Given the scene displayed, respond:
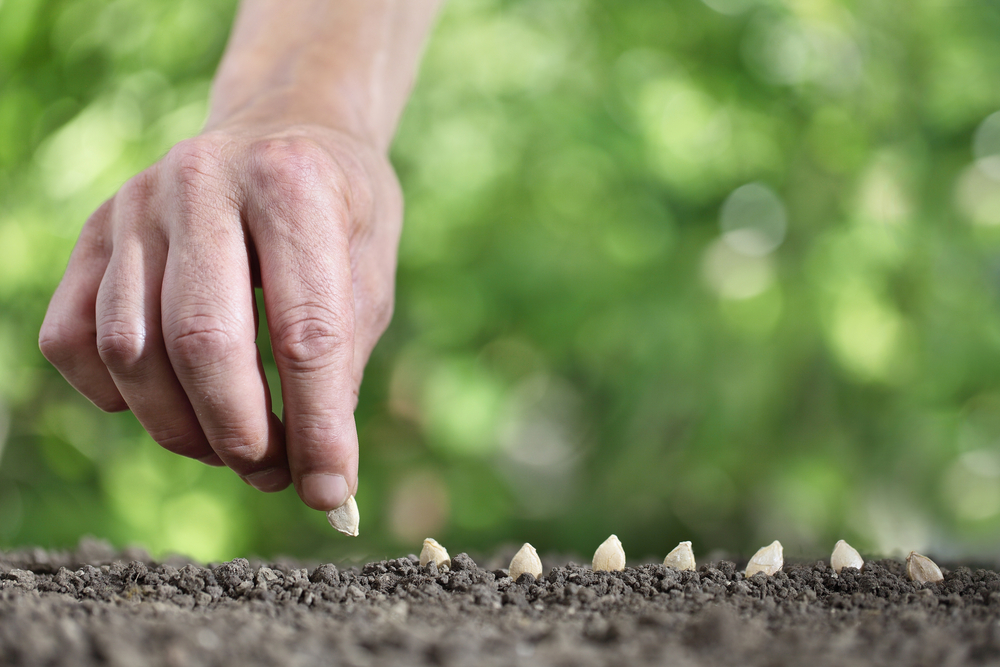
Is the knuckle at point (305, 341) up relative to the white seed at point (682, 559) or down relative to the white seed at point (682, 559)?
up

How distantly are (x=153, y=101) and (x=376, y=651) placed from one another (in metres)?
1.72

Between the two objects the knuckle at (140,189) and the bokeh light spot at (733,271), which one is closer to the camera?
the knuckle at (140,189)

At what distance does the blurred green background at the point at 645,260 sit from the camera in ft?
5.46

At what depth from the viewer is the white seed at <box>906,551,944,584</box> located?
0.66 m

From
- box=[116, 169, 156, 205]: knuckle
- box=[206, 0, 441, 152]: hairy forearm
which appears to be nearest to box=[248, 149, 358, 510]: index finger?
box=[116, 169, 156, 205]: knuckle

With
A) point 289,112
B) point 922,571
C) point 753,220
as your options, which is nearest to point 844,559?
point 922,571

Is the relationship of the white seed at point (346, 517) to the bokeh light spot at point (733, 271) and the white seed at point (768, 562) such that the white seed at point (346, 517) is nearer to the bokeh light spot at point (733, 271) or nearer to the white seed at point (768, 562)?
the white seed at point (768, 562)

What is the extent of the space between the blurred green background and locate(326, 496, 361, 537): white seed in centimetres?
98

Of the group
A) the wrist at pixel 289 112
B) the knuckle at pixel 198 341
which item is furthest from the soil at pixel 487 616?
the wrist at pixel 289 112

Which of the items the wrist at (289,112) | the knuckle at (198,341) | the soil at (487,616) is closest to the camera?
the soil at (487,616)

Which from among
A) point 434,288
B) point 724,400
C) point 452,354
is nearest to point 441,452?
point 452,354

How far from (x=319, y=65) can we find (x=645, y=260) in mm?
1022

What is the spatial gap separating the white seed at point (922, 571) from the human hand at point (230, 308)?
1.68 ft

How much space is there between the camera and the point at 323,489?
2.08ft
